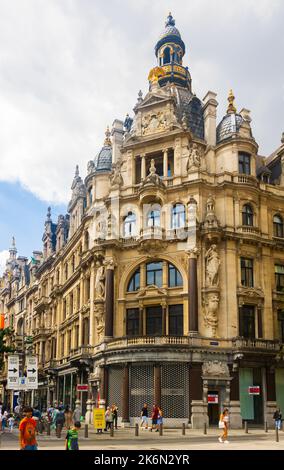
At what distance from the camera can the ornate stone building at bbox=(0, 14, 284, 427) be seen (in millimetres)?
41125

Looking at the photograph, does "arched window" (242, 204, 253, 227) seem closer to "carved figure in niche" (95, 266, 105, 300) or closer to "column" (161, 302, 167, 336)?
"column" (161, 302, 167, 336)

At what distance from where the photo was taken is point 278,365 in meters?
43.4

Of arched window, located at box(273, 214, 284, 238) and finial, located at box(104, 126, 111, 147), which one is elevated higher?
finial, located at box(104, 126, 111, 147)

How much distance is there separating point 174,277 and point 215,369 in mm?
7871

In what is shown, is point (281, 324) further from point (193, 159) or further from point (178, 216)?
point (193, 159)

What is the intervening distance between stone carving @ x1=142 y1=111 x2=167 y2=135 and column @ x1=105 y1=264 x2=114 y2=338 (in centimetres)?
1245

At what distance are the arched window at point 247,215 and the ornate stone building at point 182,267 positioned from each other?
0.50 feet

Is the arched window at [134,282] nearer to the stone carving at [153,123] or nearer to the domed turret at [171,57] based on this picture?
the stone carving at [153,123]

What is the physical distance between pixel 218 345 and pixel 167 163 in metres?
15.8

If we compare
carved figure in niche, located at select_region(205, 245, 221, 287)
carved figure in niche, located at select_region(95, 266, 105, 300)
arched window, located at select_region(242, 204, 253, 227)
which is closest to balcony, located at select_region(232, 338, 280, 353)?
carved figure in niche, located at select_region(205, 245, 221, 287)

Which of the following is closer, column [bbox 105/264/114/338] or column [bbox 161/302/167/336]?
column [bbox 161/302/167/336]

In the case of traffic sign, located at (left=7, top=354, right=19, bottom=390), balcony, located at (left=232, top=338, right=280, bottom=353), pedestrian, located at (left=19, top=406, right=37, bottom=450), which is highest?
balcony, located at (left=232, top=338, right=280, bottom=353)

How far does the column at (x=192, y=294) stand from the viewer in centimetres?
4200

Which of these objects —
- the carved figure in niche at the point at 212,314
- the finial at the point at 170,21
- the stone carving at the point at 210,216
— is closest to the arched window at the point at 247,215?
the stone carving at the point at 210,216
